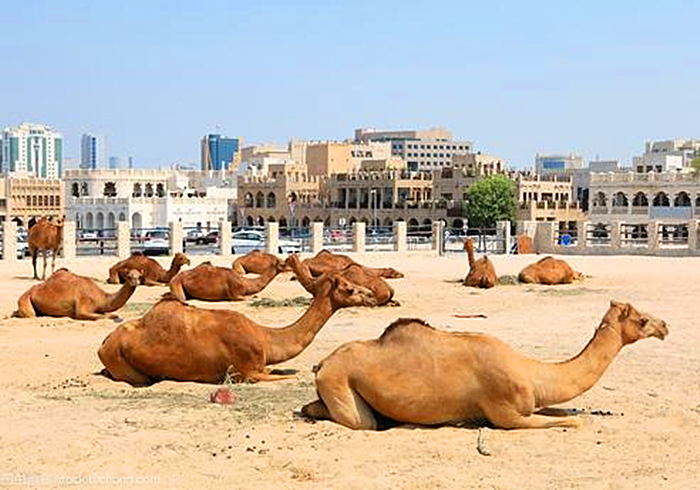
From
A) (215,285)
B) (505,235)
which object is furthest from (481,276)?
(505,235)

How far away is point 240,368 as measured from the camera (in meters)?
11.7

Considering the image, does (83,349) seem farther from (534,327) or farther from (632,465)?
(632,465)

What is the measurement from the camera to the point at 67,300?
17.6 m

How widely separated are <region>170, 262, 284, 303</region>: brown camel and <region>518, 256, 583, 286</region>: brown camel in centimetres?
763

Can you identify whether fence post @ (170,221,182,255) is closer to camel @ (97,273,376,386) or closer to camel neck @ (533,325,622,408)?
camel @ (97,273,376,386)

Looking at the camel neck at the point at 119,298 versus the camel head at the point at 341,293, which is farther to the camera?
the camel neck at the point at 119,298

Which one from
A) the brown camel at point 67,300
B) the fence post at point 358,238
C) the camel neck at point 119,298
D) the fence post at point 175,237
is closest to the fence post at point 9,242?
the fence post at point 175,237

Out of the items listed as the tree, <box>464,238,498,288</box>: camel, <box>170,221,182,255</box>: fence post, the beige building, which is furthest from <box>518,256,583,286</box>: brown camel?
the beige building

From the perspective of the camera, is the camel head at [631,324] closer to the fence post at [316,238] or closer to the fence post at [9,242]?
the fence post at [9,242]

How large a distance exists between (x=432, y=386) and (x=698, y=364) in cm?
511

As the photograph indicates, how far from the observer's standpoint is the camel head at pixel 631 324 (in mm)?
10117

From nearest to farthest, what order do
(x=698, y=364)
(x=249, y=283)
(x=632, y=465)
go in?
(x=632, y=465) < (x=698, y=364) < (x=249, y=283)

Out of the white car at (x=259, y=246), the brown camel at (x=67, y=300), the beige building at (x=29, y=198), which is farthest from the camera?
the beige building at (x=29, y=198)

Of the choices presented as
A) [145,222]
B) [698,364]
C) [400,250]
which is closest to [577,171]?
[145,222]
